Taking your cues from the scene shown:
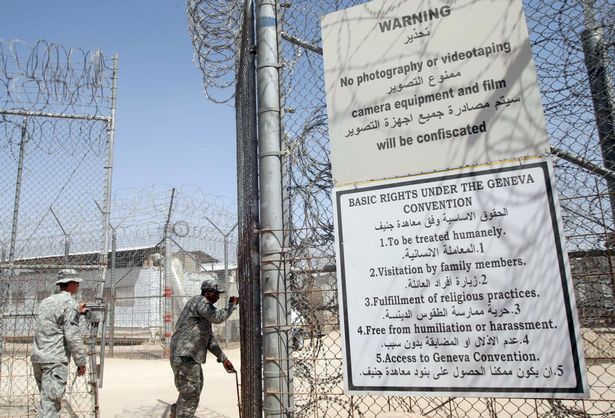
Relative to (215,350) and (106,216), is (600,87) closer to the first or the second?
(215,350)

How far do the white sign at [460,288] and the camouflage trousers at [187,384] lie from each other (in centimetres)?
283

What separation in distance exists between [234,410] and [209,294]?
2059 millimetres

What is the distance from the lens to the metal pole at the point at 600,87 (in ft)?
9.14

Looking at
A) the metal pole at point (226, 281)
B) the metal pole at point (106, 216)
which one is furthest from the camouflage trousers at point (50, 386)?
the metal pole at point (226, 281)

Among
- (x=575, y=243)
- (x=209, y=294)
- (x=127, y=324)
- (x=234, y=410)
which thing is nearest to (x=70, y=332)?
(x=209, y=294)

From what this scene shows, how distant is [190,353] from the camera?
452 cm

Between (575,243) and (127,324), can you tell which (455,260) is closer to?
(575,243)

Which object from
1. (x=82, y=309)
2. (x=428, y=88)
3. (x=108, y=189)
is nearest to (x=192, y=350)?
(x=82, y=309)

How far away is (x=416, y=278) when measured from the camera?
2.11 metres

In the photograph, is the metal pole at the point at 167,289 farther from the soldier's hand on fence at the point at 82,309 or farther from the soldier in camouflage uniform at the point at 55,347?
the soldier in camouflage uniform at the point at 55,347

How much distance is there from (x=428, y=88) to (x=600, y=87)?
1551mm

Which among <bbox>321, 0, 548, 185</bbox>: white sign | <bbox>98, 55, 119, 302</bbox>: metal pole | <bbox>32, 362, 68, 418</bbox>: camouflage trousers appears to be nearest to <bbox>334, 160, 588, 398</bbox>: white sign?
<bbox>321, 0, 548, 185</bbox>: white sign

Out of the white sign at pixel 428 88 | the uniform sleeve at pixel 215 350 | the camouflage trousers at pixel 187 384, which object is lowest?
the camouflage trousers at pixel 187 384

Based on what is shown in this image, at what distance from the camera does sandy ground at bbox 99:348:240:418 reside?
5949 mm
